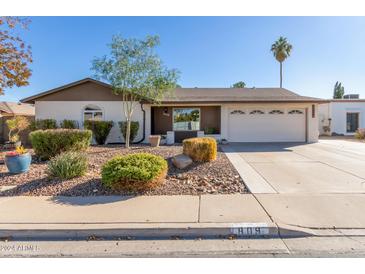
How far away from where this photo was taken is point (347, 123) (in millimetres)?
21641

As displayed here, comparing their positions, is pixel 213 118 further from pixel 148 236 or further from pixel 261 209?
pixel 148 236

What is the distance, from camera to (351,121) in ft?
71.3

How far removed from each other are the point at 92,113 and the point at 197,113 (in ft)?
22.5

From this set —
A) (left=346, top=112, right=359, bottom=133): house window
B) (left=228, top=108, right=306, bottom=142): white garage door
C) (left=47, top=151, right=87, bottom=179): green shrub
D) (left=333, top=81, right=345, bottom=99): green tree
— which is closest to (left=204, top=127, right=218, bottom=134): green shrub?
(left=228, top=108, right=306, bottom=142): white garage door

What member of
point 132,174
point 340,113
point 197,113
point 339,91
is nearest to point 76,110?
point 197,113

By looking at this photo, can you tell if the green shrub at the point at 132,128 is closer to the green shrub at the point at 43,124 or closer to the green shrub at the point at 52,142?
the green shrub at the point at 43,124

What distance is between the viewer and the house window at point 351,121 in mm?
21625

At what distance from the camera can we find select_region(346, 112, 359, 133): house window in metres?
21.6

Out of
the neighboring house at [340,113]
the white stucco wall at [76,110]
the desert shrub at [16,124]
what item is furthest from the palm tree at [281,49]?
the desert shrub at [16,124]

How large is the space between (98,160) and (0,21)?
7206mm

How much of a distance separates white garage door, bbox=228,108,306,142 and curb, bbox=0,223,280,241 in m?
11.7

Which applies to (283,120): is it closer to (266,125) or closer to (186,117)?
(266,125)

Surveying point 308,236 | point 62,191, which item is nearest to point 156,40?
point 62,191

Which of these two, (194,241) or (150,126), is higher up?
(150,126)
